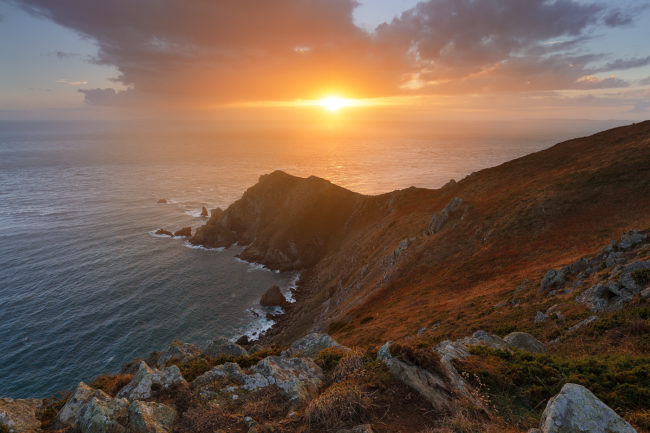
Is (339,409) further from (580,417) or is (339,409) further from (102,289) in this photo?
(102,289)

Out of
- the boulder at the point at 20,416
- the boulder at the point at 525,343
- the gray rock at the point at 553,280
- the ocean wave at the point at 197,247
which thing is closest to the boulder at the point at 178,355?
the boulder at the point at 20,416

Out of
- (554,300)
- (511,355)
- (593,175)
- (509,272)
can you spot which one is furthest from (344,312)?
(593,175)

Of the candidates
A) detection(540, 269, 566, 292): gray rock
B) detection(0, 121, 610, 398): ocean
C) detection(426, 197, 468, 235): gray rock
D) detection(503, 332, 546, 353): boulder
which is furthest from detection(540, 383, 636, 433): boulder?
detection(0, 121, 610, 398): ocean

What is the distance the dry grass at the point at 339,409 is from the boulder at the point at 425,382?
1667 millimetres

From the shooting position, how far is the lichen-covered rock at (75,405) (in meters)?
12.0

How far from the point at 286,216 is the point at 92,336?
201 ft

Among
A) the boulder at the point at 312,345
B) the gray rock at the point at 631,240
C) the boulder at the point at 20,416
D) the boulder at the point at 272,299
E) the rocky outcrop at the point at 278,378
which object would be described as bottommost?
the boulder at the point at 272,299

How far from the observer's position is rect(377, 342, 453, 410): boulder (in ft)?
32.7

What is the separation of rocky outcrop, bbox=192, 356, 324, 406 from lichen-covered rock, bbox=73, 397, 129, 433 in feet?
9.36

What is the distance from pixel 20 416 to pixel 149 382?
455 centimetres

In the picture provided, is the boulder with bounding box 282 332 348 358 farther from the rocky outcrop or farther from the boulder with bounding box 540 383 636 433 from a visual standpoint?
the boulder with bounding box 540 383 636 433

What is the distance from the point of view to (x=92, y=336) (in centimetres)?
5194

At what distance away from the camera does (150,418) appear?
10398mm

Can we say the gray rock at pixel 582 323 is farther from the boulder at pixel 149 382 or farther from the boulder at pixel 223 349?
the boulder at pixel 149 382
